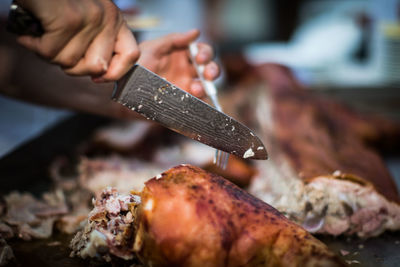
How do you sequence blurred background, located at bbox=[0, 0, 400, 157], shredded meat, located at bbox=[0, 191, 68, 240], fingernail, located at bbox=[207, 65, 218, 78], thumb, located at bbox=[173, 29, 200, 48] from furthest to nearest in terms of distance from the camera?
blurred background, located at bbox=[0, 0, 400, 157]
thumb, located at bbox=[173, 29, 200, 48]
fingernail, located at bbox=[207, 65, 218, 78]
shredded meat, located at bbox=[0, 191, 68, 240]

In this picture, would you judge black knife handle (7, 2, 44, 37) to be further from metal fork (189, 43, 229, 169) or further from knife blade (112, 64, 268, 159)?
metal fork (189, 43, 229, 169)

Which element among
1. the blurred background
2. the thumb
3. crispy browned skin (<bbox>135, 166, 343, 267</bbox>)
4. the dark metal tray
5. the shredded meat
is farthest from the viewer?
the blurred background

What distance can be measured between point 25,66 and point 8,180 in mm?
736

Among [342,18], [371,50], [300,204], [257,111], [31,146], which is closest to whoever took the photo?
[300,204]

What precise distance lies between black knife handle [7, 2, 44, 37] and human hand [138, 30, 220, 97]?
687 mm

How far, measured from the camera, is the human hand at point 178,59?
6.16ft

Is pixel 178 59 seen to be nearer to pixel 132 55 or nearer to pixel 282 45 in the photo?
pixel 132 55

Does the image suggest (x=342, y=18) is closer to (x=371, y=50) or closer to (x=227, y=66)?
(x=371, y=50)

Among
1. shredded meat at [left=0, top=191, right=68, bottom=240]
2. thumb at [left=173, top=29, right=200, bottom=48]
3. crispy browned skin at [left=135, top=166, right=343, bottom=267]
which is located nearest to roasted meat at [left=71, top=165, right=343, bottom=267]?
crispy browned skin at [left=135, top=166, right=343, bottom=267]

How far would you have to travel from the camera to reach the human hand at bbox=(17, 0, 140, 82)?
112 cm

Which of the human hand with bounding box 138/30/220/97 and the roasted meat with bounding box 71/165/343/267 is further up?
the human hand with bounding box 138/30/220/97

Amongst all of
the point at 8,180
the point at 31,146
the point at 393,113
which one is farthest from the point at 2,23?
the point at 393,113

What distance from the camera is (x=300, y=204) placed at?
1.56 meters

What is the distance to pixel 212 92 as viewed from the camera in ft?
5.68
